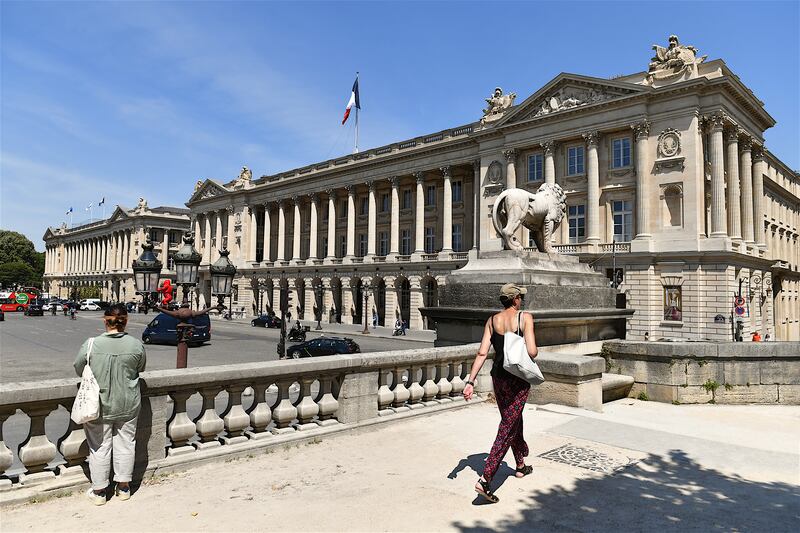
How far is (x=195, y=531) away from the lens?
12.4 ft

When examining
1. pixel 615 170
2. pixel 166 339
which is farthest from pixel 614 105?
pixel 166 339

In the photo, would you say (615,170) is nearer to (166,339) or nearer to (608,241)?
(608,241)

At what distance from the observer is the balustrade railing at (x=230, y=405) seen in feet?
14.5

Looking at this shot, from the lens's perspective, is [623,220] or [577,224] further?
[577,224]

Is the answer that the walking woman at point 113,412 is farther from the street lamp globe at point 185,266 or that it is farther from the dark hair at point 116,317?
the street lamp globe at point 185,266

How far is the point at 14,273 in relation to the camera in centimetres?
12731

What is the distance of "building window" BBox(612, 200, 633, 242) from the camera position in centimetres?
3803

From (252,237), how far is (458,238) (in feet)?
119

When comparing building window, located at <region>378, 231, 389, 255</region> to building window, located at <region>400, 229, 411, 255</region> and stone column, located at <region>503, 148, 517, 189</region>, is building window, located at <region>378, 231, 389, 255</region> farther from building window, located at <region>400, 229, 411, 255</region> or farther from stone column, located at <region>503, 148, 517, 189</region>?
stone column, located at <region>503, 148, 517, 189</region>

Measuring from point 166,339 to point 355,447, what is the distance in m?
28.3

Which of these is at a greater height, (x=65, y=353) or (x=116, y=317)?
(x=116, y=317)

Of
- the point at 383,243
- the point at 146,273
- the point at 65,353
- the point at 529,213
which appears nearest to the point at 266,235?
the point at 383,243

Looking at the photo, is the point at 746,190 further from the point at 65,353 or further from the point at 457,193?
the point at 65,353

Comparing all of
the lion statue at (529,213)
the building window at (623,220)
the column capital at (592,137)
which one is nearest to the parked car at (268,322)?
the building window at (623,220)
